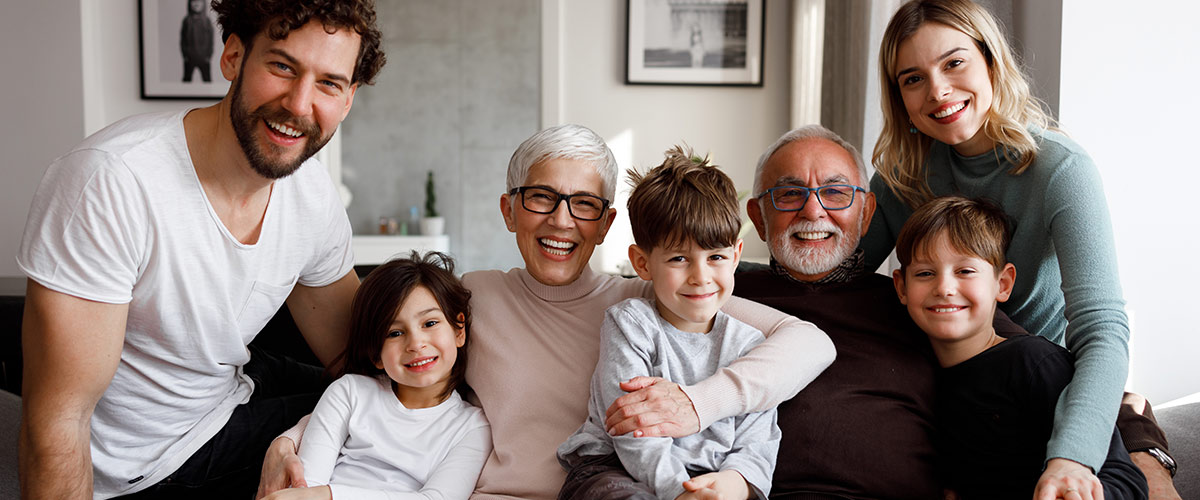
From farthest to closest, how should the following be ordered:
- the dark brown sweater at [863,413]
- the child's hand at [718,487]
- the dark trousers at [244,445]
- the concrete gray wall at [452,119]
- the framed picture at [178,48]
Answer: the concrete gray wall at [452,119], the framed picture at [178,48], the dark trousers at [244,445], the dark brown sweater at [863,413], the child's hand at [718,487]

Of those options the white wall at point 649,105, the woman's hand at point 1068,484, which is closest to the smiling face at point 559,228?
the woman's hand at point 1068,484

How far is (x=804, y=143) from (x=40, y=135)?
4501 mm

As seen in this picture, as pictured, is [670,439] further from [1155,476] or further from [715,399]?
[1155,476]

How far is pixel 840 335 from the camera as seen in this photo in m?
1.77

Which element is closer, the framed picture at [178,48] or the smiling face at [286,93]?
the smiling face at [286,93]

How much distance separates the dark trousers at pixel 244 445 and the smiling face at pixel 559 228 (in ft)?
2.27

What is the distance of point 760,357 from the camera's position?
150 cm

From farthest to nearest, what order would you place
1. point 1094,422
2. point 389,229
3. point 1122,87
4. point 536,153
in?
1. point 389,229
2. point 1122,87
3. point 536,153
4. point 1094,422

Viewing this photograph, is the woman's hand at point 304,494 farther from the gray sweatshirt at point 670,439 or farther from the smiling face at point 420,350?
the gray sweatshirt at point 670,439

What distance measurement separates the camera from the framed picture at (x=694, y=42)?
5328mm

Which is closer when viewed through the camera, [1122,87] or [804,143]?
[804,143]

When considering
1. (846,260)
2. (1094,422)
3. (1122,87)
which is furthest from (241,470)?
(1122,87)

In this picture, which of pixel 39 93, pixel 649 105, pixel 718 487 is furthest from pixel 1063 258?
pixel 39 93

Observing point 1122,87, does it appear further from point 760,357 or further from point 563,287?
point 563,287
